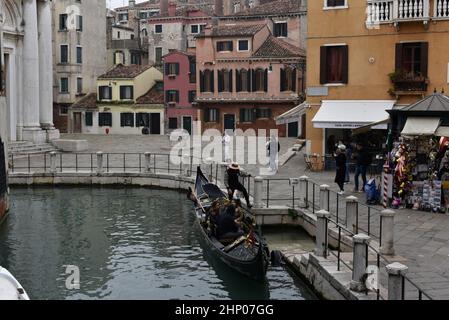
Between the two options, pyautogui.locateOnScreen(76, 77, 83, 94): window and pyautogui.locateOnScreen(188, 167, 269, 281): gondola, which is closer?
pyautogui.locateOnScreen(188, 167, 269, 281): gondola

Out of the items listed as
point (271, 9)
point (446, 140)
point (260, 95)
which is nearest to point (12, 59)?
point (260, 95)

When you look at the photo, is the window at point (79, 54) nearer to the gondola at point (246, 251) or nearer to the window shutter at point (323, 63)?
the window shutter at point (323, 63)

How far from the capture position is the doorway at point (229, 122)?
4538 cm

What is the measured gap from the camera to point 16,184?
86.5 ft

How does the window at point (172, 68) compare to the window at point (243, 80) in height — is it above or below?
above

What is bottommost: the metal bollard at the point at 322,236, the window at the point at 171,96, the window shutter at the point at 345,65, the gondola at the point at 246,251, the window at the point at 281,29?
the gondola at the point at 246,251

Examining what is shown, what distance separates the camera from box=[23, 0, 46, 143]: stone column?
36062 mm

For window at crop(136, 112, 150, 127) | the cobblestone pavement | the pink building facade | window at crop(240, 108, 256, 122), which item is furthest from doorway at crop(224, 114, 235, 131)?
the cobblestone pavement

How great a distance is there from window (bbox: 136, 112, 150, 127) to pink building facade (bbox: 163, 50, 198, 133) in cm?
142

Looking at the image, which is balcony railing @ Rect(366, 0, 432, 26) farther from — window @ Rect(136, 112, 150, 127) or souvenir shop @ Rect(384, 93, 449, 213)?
window @ Rect(136, 112, 150, 127)

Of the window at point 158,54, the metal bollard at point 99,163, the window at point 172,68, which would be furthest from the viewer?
the window at point 158,54

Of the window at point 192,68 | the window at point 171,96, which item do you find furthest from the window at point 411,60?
the window at point 171,96

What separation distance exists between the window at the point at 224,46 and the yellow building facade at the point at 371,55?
19797mm

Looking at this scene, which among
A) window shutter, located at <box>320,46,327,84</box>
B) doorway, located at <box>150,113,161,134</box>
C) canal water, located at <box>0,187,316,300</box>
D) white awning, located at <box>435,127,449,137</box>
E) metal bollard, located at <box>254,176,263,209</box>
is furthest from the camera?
doorway, located at <box>150,113,161,134</box>
